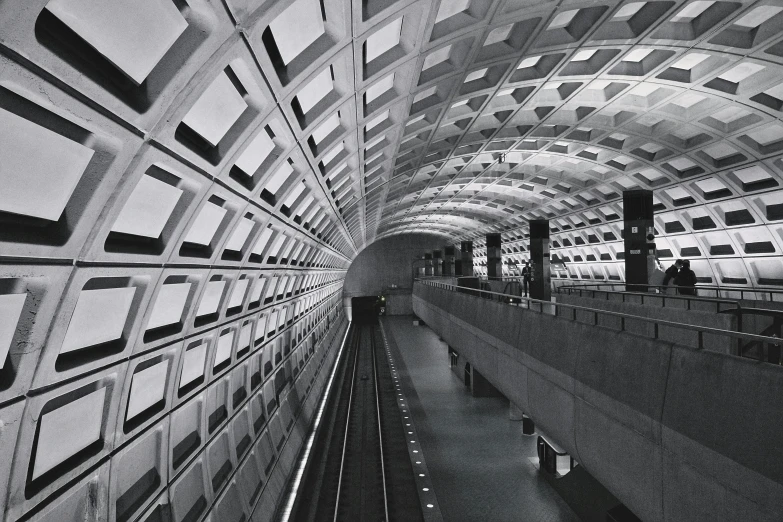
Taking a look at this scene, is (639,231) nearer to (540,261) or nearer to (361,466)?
(540,261)

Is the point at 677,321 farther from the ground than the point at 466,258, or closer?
closer

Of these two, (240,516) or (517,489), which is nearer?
(240,516)

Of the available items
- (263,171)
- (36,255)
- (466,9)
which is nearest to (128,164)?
(36,255)

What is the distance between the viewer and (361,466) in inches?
614

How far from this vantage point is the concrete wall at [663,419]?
483cm

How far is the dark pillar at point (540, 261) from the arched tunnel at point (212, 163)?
4615mm

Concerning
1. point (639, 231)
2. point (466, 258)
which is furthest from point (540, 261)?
point (466, 258)

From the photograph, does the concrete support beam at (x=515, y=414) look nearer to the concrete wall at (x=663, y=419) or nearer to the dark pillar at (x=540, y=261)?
the dark pillar at (x=540, y=261)

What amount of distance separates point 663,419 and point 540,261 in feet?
49.3

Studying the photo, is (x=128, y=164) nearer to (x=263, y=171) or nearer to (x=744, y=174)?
(x=263, y=171)

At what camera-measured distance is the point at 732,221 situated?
26125 mm

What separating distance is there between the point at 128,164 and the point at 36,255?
92cm

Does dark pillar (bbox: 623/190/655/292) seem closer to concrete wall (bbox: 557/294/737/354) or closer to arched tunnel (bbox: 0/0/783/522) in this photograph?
concrete wall (bbox: 557/294/737/354)

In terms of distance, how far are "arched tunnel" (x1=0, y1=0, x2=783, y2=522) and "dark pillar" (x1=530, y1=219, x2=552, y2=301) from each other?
15.1ft
